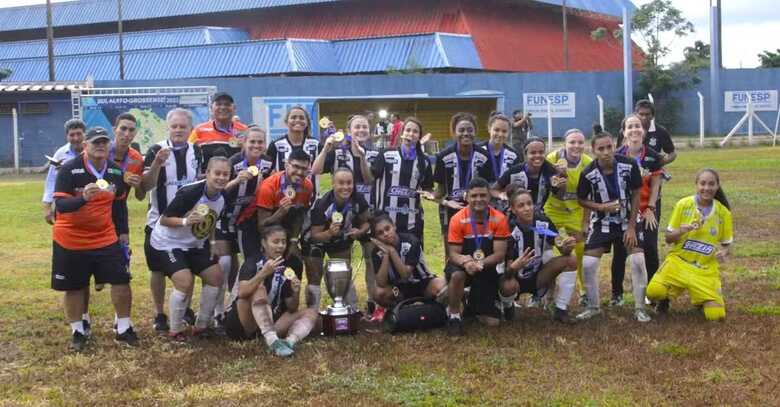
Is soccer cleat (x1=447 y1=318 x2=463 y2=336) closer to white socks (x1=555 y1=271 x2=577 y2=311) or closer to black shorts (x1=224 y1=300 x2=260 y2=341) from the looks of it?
white socks (x1=555 y1=271 x2=577 y2=311)

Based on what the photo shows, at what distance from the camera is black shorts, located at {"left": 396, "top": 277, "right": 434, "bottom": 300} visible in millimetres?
8516

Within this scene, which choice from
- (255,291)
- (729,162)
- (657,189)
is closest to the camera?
(255,291)

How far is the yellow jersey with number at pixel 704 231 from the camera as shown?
8422 millimetres

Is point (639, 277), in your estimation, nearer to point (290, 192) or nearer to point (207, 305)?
point (290, 192)

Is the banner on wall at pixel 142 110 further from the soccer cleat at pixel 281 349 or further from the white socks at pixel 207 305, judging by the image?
the soccer cleat at pixel 281 349

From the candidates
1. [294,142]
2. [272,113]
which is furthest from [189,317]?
[272,113]

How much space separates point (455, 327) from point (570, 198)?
6.19 feet

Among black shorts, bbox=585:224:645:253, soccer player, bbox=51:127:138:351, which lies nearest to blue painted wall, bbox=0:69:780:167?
soccer player, bbox=51:127:138:351

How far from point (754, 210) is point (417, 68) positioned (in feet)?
106

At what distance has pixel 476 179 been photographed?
8.06 meters

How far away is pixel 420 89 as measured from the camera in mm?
39531

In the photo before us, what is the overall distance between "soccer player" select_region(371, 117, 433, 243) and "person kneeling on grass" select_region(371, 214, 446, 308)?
1.41 feet

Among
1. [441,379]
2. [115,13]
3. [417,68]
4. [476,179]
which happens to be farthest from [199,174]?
[115,13]

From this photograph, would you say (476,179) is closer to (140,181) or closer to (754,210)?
(140,181)
